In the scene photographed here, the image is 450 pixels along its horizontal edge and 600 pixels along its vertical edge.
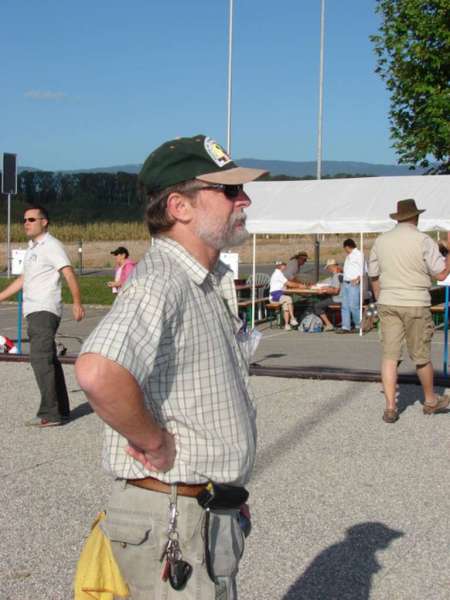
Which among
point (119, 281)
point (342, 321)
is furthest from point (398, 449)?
point (342, 321)

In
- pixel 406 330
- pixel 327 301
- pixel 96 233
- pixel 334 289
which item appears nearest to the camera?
pixel 406 330

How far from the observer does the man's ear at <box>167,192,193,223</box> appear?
266 centimetres

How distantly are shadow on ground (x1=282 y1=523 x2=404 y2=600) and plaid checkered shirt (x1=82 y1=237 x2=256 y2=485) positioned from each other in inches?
82.2

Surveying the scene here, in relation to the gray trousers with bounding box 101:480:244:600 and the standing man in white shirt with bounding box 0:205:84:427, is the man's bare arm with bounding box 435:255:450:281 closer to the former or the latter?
the standing man in white shirt with bounding box 0:205:84:427

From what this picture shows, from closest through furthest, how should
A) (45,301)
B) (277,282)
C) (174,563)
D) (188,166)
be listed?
(174,563)
(188,166)
(45,301)
(277,282)

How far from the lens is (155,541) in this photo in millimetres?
2570

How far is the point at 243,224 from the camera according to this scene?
2.77 meters

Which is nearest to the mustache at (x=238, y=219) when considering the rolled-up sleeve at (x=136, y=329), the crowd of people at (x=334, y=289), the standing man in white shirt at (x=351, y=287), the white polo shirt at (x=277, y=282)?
the rolled-up sleeve at (x=136, y=329)

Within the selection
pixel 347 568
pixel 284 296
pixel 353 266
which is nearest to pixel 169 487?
pixel 347 568

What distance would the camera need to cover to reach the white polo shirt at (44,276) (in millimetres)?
8141

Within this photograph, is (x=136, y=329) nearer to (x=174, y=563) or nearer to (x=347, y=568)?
(x=174, y=563)

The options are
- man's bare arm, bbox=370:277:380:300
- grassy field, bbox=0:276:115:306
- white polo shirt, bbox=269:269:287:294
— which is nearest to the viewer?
man's bare arm, bbox=370:277:380:300

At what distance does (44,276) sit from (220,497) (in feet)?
19.0

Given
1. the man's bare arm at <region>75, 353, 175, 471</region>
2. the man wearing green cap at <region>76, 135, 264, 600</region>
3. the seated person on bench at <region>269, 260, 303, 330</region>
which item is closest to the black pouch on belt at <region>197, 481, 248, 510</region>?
the man wearing green cap at <region>76, 135, 264, 600</region>
